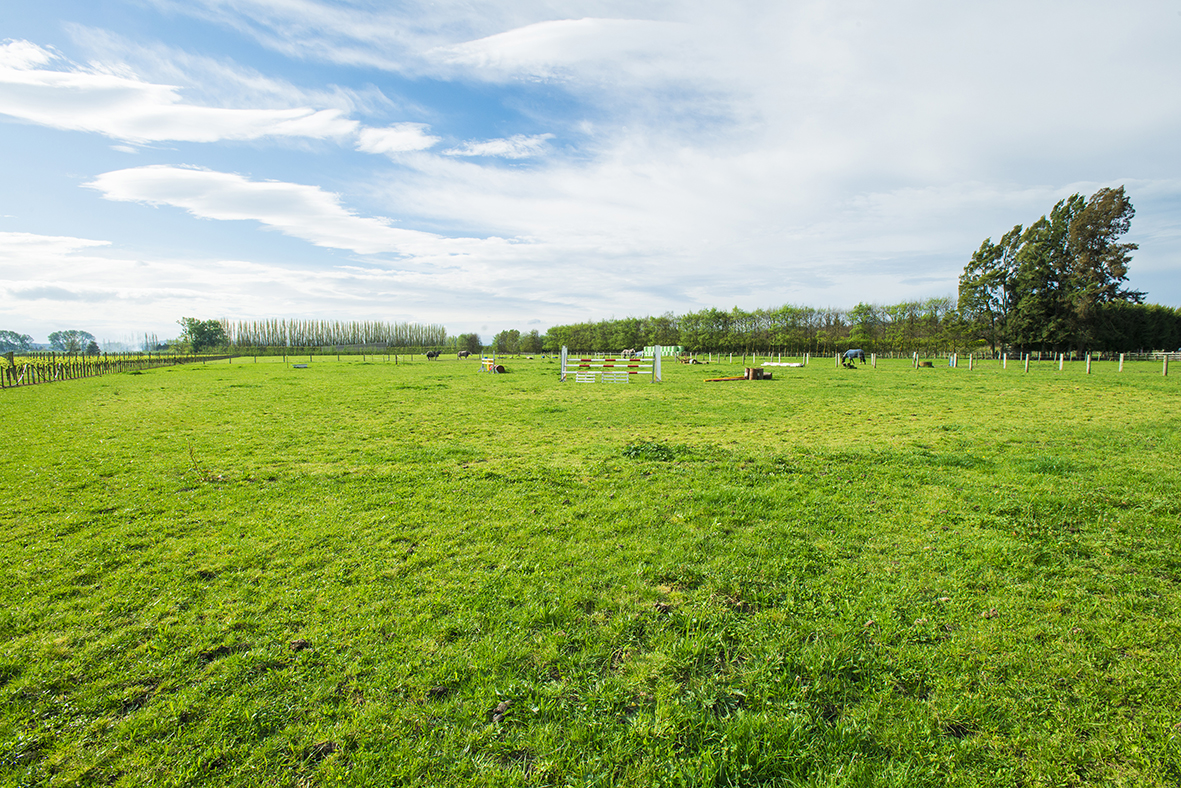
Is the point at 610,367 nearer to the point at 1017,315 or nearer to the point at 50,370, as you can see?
the point at 50,370

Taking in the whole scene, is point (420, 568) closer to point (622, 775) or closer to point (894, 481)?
point (622, 775)

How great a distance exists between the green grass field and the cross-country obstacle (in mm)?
13958

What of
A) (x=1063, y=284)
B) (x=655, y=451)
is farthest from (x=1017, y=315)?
(x=655, y=451)

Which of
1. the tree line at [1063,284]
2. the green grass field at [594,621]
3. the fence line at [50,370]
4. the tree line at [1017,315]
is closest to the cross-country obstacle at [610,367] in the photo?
the green grass field at [594,621]

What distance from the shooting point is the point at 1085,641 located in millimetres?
3336

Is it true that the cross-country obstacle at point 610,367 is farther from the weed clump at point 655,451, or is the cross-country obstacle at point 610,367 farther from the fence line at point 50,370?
the fence line at point 50,370

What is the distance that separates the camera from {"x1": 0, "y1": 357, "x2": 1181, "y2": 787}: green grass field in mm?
2498

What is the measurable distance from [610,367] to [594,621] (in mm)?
19426

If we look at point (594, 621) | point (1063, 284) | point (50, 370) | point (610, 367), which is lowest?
point (594, 621)

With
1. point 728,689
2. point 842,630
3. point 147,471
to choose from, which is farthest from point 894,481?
point 147,471

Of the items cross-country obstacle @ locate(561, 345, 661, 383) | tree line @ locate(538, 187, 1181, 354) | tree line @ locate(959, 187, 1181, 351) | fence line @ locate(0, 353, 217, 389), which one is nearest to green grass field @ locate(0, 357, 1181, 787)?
cross-country obstacle @ locate(561, 345, 661, 383)

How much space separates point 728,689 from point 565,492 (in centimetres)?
373

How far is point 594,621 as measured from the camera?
11.8 feet

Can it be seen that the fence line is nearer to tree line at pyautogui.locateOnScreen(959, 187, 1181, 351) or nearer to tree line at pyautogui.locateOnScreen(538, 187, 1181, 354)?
tree line at pyautogui.locateOnScreen(538, 187, 1181, 354)
